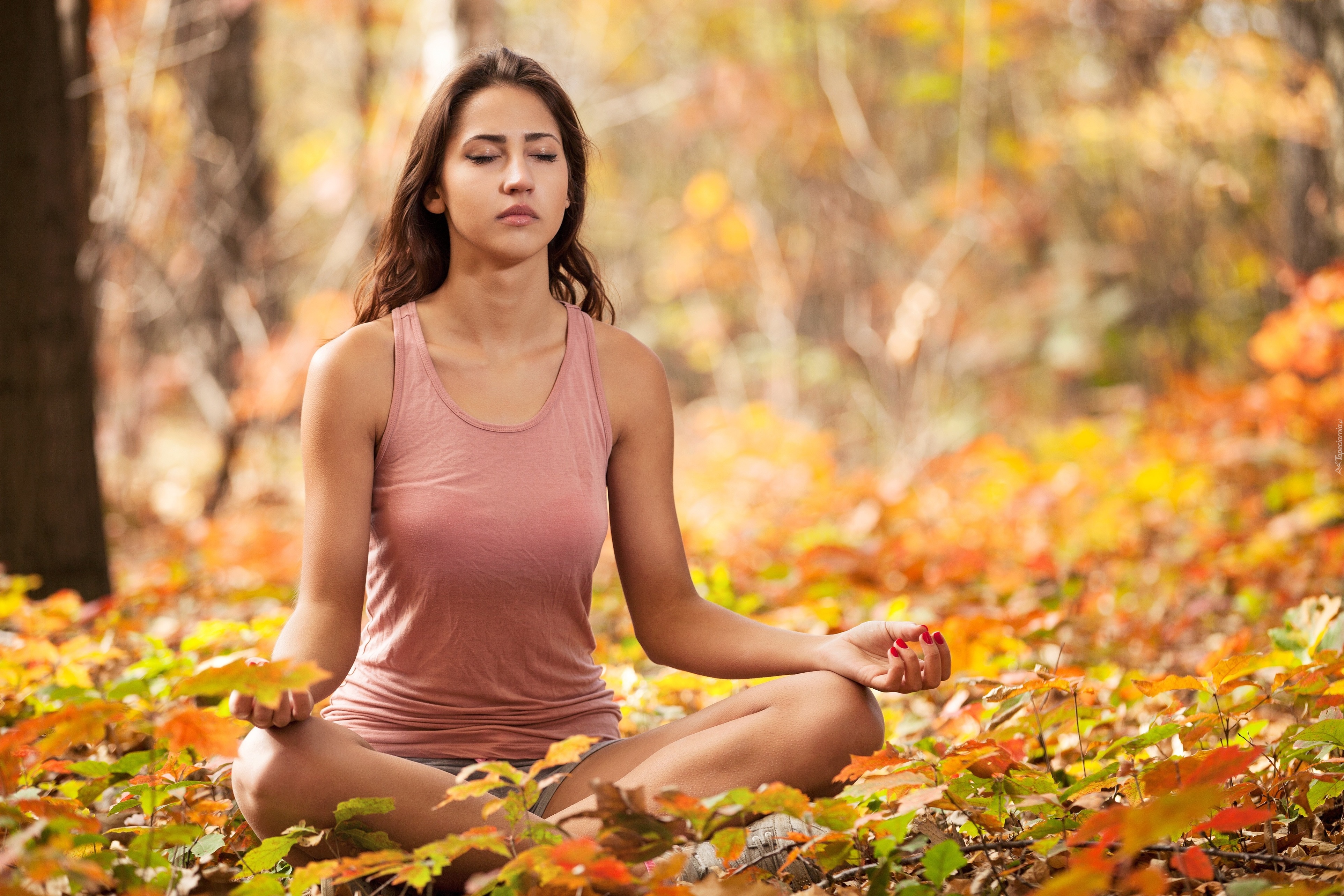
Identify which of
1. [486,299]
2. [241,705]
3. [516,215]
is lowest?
[241,705]

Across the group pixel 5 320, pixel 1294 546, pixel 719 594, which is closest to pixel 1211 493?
pixel 1294 546

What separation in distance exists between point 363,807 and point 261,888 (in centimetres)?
21

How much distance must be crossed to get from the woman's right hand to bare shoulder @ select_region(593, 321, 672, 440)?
86 cm

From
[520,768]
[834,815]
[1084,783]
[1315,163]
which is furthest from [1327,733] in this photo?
[1315,163]

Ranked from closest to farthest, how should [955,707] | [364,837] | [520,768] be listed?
[364,837], [520,768], [955,707]

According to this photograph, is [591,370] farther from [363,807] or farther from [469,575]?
→ [363,807]

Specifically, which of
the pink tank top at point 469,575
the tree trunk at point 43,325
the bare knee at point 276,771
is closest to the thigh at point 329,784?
the bare knee at point 276,771

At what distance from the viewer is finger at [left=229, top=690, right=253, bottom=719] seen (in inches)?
67.2

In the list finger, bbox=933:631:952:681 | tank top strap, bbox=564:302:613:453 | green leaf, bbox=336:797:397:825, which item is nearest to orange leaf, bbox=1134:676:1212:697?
finger, bbox=933:631:952:681

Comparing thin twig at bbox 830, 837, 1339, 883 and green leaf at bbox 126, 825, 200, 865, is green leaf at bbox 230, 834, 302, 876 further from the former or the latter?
thin twig at bbox 830, 837, 1339, 883

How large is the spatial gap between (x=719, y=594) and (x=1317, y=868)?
2143mm

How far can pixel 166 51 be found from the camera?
6887 millimetres

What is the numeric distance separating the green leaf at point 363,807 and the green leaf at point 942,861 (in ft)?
2.67

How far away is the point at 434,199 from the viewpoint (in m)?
2.35
